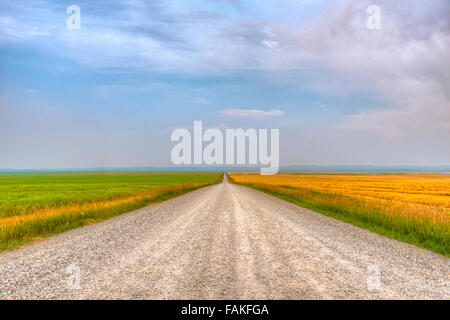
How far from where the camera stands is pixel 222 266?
262 inches

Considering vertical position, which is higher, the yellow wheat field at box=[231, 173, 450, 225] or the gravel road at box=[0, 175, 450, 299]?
the gravel road at box=[0, 175, 450, 299]

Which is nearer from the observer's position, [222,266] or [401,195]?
[222,266]

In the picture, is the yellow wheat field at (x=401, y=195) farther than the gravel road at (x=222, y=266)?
Yes

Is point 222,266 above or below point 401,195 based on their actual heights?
above

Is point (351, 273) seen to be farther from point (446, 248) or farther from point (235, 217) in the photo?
point (235, 217)

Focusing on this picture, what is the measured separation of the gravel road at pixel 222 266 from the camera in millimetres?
5145

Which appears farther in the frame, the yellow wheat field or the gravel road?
the yellow wheat field

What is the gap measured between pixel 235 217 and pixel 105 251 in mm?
7906

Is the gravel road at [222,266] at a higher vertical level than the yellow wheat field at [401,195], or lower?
higher

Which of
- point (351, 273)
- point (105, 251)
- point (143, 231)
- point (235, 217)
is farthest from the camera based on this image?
point (235, 217)

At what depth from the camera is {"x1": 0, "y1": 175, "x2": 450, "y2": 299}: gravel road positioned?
16.9 feet
